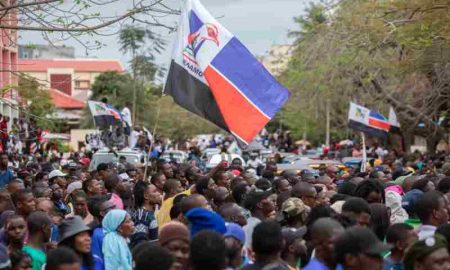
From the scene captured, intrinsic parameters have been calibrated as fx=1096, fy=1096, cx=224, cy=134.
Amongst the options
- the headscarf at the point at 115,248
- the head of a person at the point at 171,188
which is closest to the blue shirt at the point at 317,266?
the headscarf at the point at 115,248

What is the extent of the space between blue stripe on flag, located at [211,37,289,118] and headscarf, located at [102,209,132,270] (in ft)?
13.7

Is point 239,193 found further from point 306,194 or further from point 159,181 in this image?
point 159,181

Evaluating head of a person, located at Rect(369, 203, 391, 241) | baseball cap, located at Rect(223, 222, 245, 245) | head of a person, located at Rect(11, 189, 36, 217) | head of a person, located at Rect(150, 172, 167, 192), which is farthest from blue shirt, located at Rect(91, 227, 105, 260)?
head of a person, located at Rect(150, 172, 167, 192)

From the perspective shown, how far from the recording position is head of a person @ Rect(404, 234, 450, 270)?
670cm

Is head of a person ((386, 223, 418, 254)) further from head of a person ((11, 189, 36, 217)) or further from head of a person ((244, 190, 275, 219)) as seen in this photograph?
head of a person ((11, 189, 36, 217))

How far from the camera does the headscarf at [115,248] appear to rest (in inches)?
346

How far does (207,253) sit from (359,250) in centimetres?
90

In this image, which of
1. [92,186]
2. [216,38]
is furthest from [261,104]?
[92,186]

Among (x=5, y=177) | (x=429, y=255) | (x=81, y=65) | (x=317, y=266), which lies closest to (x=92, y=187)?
(x=5, y=177)

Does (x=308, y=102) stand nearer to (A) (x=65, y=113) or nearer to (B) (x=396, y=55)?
(B) (x=396, y=55)

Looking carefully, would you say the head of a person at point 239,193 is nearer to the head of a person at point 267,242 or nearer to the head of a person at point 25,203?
the head of a person at point 25,203

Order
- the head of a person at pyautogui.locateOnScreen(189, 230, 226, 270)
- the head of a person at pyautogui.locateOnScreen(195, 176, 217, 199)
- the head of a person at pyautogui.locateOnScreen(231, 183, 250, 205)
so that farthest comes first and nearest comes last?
the head of a person at pyautogui.locateOnScreen(195, 176, 217, 199)
the head of a person at pyautogui.locateOnScreen(231, 183, 250, 205)
the head of a person at pyautogui.locateOnScreen(189, 230, 226, 270)

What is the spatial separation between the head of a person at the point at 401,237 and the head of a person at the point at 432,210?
65 cm

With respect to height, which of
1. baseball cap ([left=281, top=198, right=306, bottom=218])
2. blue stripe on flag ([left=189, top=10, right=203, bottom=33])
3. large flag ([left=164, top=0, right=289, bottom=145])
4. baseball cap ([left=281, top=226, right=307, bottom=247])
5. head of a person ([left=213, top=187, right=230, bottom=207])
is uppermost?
blue stripe on flag ([left=189, top=10, right=203, bottom=33])
